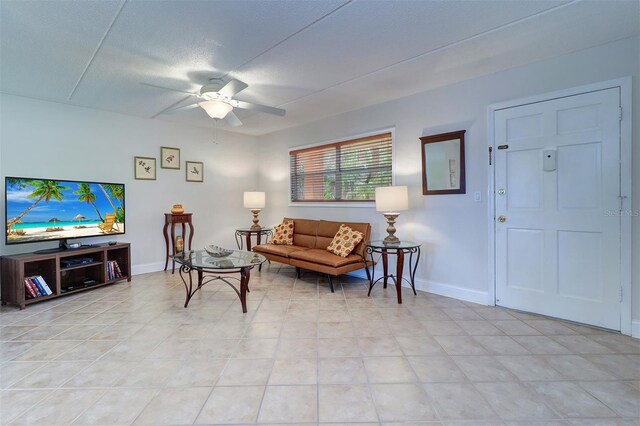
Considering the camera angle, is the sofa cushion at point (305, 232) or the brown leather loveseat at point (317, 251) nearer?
the brown leather loveseat at point (317, 251)

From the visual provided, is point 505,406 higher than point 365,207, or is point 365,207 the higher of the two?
point 365,207

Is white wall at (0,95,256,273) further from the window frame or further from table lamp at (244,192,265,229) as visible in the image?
the window frame

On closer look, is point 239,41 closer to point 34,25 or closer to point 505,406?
point 34,25

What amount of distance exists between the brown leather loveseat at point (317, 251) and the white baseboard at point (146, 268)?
1.60 metres

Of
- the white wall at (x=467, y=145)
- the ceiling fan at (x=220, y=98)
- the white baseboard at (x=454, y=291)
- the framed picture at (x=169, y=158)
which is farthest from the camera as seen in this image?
the framed picture at (x=169, y=158)

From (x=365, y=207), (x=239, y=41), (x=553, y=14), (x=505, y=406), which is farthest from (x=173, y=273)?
(x=553, y=14)

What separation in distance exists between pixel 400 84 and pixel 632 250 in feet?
8.43

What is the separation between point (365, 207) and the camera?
13.8ft

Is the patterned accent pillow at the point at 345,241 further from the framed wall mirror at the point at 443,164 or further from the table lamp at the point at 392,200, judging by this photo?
the framed wall mirror at the point at 443,164

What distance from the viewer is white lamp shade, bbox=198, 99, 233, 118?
2.91 metres

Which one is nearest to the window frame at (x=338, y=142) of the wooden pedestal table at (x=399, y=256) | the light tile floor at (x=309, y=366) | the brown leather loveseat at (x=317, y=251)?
the brown leather loveseat at (x=317, y=251)

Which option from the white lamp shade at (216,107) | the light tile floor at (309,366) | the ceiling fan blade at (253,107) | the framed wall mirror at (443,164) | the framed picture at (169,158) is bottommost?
the light tile floor at (309,366)

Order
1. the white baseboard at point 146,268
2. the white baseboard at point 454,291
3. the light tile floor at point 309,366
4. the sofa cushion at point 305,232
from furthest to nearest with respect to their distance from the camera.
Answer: the sofa cushion at point 305,232, the white baseboard at point 146,268, the white baseboard at point 454,291, the light tile floor at point 309,366

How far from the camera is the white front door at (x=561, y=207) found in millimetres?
2465
